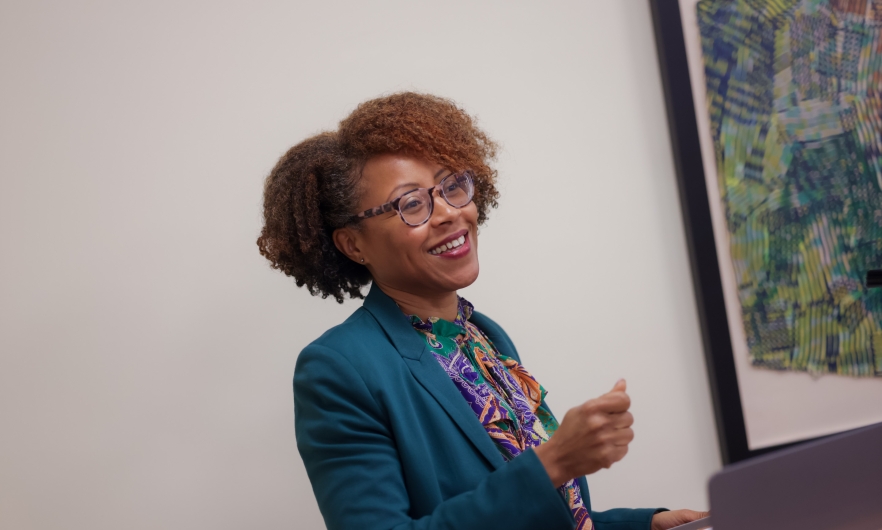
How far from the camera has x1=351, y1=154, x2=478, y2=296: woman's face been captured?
1282 mm

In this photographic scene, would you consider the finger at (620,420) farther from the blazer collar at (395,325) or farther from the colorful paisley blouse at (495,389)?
the blazer collar at (395,325)

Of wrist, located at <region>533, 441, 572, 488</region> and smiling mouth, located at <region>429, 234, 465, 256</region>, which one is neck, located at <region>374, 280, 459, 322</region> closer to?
smiling mouth, located at <region>429, 234, 465, 256</region>

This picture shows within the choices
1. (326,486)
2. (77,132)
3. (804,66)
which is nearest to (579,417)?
(326,486)

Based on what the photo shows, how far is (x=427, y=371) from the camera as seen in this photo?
121cm

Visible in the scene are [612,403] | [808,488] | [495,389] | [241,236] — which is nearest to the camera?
[808,488]

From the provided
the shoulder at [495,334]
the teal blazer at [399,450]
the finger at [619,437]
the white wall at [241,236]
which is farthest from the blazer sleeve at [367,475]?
the white wall at [241,236]

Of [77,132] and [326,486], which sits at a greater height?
[77,132]

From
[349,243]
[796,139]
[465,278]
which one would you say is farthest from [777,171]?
[349,243]

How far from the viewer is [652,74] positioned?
Result: 2121mm

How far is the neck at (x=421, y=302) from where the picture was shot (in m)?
1.36

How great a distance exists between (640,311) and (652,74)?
0.71m

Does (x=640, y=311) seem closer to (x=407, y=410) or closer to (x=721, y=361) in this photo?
(x=721, y=361)

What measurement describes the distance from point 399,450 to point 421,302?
33 centimetres

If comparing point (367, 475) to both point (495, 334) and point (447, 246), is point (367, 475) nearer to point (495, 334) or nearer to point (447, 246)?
point (447, 246)
